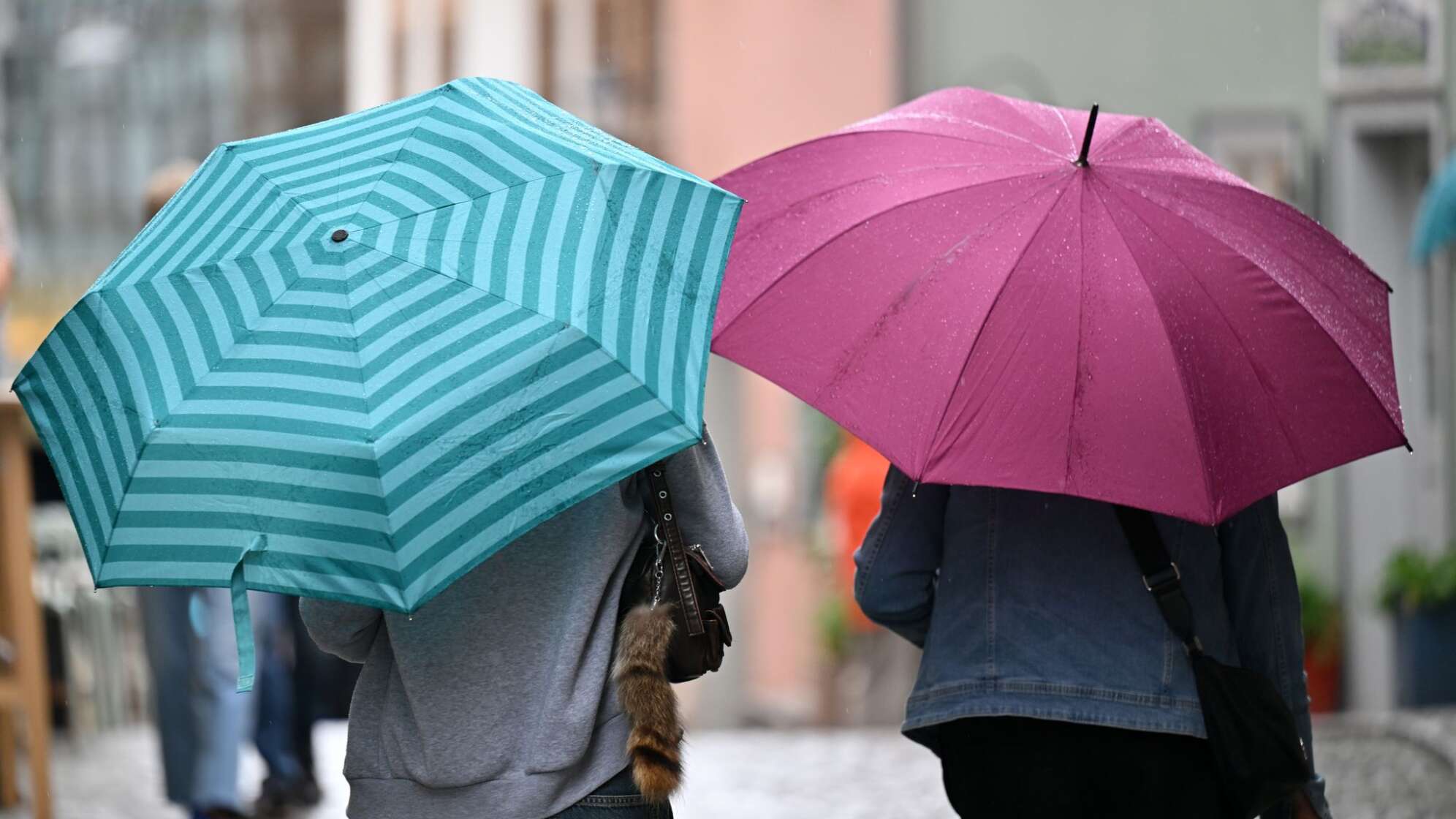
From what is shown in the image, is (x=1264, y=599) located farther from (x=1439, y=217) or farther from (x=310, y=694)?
(x=1439, y=217)

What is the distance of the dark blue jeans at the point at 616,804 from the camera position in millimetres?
3223

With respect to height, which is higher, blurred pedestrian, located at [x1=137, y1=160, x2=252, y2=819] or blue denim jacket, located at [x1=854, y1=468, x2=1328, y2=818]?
blue denim jacket, located at [x1=854, y1=468, x2=1328, y2=818]

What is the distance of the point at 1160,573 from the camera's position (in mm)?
3625

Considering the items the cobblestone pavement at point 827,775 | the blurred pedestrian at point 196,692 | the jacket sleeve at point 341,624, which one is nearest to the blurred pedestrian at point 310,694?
the cobblestone pavement at point 827,775

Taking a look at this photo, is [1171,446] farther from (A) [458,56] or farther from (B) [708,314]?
(A) [458,56]

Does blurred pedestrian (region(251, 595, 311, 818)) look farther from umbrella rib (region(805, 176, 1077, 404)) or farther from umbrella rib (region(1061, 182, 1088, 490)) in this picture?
umbrella rib (region(1061, 182, 1088, 490))

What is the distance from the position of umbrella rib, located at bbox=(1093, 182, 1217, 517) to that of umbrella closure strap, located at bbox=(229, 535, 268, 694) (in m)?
1.47

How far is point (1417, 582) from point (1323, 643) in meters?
2.35

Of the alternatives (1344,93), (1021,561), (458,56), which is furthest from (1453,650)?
(458,56)

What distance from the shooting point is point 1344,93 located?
44.5 feet

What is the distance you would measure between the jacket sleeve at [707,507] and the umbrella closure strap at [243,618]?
70 centimetres

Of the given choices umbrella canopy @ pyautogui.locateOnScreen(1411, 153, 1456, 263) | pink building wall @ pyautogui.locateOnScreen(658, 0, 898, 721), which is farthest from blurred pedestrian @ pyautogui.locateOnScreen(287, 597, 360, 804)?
pink building wall @ pyautogui.locateOnScreen(658, 0, 898, 721)

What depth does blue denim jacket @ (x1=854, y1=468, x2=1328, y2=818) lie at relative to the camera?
3602 mm

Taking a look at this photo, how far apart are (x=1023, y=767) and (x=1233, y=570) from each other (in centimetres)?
53
